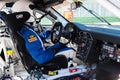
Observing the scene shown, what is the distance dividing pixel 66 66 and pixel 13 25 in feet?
2.96

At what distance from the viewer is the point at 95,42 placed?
3.16 m

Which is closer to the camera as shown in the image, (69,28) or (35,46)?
(35,46)

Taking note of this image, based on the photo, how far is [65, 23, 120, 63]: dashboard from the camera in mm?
2807

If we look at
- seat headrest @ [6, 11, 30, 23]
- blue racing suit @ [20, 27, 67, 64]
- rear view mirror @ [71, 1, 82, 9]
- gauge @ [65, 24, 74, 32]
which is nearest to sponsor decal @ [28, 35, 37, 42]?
blue racing suit @ [20, 27, 67, 64]

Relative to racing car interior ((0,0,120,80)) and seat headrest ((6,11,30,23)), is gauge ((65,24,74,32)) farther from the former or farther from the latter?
seat headrest ((6,11,30,23))

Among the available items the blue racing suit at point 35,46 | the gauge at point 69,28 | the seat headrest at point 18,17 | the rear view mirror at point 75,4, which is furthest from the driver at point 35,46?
the rear view mirror at point 75,4

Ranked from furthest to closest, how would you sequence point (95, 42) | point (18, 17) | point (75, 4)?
point (75, 4), point (18, 17), point (95, 42)

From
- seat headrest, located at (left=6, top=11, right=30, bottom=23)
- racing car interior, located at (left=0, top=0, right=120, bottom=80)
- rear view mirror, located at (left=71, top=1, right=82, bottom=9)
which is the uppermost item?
seat headrest, located at (left=6, top=11, right=30, bottom=23)

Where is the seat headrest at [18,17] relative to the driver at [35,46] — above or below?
above

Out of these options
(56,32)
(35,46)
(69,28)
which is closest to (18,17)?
(35,46)

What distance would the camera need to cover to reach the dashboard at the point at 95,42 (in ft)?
9.21

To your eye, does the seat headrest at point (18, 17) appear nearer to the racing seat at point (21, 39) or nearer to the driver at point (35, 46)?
the racing seat at point (21, 39)

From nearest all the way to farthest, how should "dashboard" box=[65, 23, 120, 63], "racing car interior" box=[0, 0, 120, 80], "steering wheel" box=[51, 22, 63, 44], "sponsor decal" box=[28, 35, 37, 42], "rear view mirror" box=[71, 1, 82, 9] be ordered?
"dashboard" box=[65, 23, 120, 63] < "racing car interior" box=[0, 0, 120, 80] < "sponsor decal" box=[28, 35, 37, 42] < "steering wheel" box=[51, 22, 63, 44] < "rear view mirror" box=[71, 1, 82, 9]

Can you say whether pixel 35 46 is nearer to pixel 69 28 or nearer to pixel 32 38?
pixel 32 38
